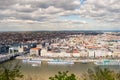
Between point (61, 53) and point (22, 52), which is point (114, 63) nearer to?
point (61, 53)

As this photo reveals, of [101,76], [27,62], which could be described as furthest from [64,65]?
[101,76]

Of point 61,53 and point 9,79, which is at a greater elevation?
point 9,79

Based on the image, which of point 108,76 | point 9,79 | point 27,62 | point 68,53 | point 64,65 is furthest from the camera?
point 68,53

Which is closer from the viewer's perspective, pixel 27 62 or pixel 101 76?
pixel 101 76

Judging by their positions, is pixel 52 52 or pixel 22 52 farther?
pixel 22 52

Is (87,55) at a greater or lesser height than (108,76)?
lesser

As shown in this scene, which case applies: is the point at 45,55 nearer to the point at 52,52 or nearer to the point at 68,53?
the point at 52,52

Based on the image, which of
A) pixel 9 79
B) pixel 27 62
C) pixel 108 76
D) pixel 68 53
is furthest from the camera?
pixel 68 53

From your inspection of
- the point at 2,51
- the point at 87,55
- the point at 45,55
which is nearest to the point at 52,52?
the point at 45,55

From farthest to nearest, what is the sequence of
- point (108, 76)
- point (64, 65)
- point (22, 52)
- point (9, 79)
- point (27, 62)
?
point (22, 52) < point (27, 62) < point (64, 65) < point (108, 76) < point (9, 79)
